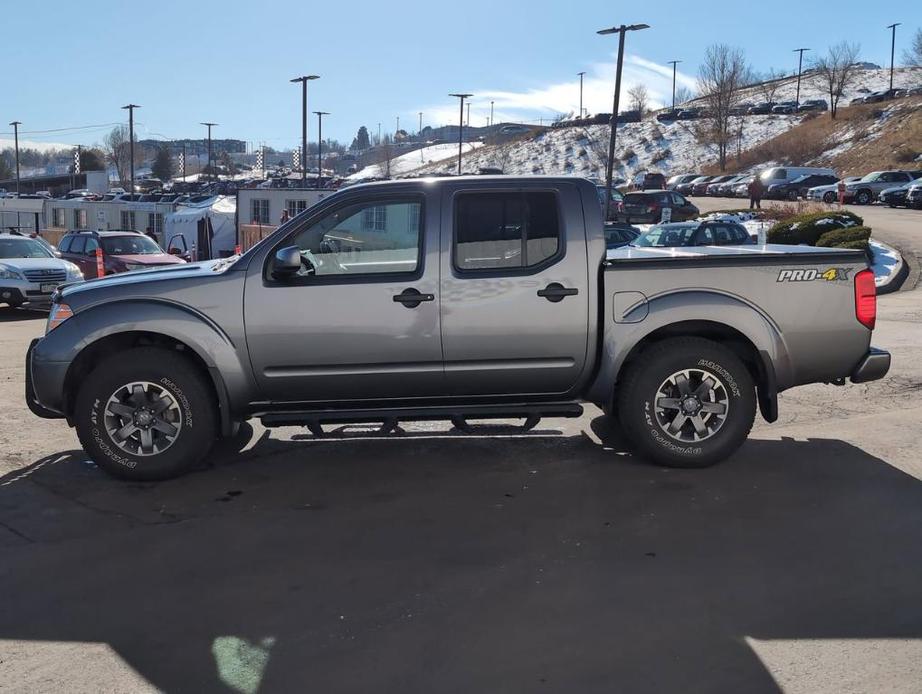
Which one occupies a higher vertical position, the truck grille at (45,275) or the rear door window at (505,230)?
the rear door window at (505,230)

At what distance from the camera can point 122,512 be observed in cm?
551

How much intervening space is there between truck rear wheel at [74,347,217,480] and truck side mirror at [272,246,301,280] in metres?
0.90

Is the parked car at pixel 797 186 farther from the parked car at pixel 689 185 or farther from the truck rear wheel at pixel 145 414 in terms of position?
the truck rear wheel at pixel 145 414

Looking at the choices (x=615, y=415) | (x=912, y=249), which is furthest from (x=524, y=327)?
(x=912, y=249)

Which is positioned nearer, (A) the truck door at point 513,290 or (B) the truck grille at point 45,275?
(A) the truck door at point 513,290

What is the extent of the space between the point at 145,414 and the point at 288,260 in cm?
142

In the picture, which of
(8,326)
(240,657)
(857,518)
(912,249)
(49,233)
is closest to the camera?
(240,657)

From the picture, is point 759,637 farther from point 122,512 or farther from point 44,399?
point 44,399

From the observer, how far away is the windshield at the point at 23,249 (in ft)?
59.1

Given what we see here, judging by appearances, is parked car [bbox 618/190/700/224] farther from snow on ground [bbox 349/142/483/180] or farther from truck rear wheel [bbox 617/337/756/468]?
snow on ground [bbox 349/142/483/180]

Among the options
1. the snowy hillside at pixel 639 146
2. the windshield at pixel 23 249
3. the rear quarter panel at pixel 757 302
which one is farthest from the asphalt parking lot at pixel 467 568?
the snowy hillside at pixel 639 146

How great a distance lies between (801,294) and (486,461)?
2.42m

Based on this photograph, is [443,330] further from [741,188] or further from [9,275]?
[741,188]

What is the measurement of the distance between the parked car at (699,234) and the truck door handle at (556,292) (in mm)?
14095
